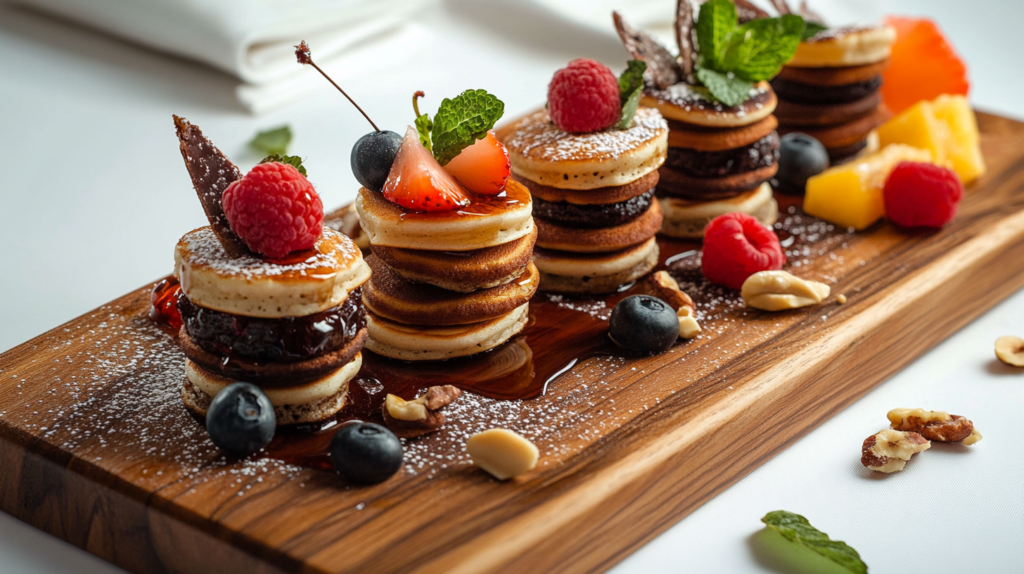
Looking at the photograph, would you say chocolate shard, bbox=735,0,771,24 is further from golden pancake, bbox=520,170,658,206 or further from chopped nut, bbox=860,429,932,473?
chopped nut, bbox=860,429,932,473

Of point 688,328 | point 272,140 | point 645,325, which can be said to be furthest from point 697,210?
point 272,140

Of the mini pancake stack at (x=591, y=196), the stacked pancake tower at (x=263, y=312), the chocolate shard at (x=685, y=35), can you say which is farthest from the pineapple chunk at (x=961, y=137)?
the stacked pancake tower at (x=263, y=312)

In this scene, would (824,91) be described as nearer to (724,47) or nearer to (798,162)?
(798,162)

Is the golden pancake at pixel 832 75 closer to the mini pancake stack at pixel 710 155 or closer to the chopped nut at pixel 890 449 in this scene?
the mini pancake stack at pixel 710 155

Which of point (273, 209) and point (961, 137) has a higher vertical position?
point (273, 209)

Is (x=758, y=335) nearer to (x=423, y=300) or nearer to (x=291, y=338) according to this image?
(x=423, y=300)
